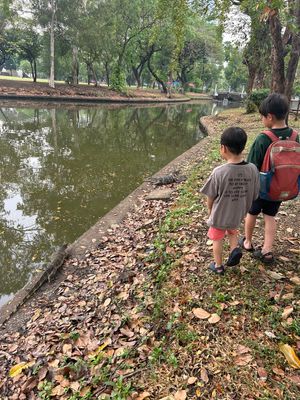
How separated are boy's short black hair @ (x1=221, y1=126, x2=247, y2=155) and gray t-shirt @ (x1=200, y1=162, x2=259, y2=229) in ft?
0.45

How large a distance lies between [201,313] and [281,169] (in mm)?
1422

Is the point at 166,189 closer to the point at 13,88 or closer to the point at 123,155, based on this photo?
the point at 123,155

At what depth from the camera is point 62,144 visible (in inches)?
434

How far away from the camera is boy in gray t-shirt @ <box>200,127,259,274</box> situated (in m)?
2.55

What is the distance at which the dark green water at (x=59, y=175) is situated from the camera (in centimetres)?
486

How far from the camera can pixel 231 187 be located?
8.61ft

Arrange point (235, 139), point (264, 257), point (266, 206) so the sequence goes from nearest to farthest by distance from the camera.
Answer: point (235, 139)
point (266, 206)
point (264, 257)

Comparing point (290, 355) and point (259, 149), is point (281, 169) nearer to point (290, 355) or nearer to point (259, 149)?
point (259, 149)

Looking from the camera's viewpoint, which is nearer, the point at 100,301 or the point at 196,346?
the point at 196,346

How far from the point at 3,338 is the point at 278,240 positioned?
3154 mm

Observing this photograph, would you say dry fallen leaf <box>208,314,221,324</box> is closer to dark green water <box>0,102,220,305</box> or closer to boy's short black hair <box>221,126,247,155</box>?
boy's short black hair <box>221,126,247,155</box>

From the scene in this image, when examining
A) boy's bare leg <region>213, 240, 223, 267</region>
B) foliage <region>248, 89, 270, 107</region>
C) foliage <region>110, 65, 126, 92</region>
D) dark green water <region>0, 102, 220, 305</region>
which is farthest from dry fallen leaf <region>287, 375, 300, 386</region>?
foliage <region>110, 65, 126, 92</region>

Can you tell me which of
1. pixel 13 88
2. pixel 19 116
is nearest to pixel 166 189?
pixel 19 116

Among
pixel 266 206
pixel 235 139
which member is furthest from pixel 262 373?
pixel 235 139
